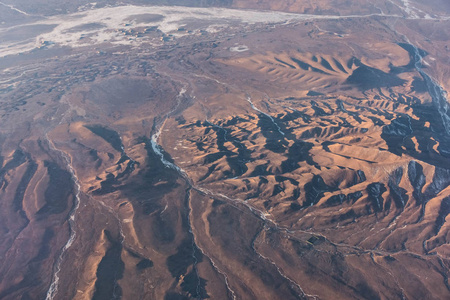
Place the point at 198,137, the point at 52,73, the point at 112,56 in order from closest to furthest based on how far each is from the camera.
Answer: the point at 198,137
the point at 52,73
the point at 112,56

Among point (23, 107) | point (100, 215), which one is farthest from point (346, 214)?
point (23, 107)

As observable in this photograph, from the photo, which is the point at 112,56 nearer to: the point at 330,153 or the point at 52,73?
the point at 52,73

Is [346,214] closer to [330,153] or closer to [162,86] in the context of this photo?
[330,153]

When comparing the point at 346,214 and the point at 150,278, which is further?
the point at 346,214

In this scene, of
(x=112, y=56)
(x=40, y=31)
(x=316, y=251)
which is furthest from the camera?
(x=40, y=31)

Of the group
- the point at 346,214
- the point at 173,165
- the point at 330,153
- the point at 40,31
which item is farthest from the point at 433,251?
the point at 40,31

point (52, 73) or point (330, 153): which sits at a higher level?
point (330, 153)
